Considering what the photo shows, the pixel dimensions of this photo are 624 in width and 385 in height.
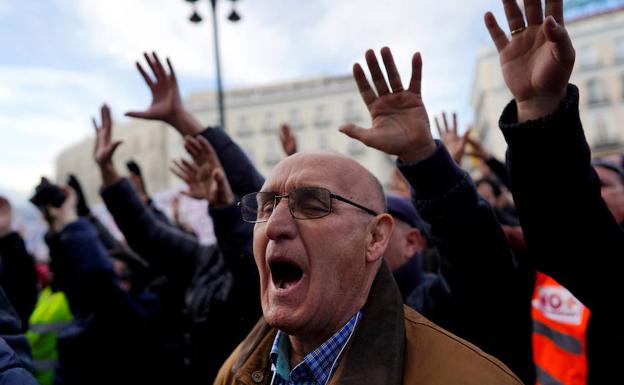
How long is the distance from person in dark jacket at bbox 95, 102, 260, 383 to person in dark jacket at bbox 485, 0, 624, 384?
153cm

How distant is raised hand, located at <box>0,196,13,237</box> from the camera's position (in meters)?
3.77

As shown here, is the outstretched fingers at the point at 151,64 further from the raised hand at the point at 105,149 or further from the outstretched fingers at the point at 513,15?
the outstretched fingers at the point at 513,15

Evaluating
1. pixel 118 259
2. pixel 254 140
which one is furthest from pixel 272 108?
pixel 118 259

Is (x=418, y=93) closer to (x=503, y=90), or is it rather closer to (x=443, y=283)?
(x=443, y=283)

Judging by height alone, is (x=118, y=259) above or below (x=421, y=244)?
below

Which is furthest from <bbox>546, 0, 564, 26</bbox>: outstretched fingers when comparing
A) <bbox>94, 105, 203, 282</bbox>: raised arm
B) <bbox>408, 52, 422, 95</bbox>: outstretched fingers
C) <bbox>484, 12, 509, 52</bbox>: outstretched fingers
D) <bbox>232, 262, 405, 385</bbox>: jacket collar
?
<bbox>94, 105, 203, 282</bbox>: raised arm

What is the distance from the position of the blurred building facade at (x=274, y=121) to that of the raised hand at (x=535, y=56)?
4152 cm

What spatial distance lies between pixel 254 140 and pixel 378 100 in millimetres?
45505

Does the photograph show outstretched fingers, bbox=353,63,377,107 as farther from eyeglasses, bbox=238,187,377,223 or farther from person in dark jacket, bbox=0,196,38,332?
person in dark jacket, bbox=0,196,38,332

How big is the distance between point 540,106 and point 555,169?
164 mm

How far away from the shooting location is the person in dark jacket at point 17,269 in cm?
368

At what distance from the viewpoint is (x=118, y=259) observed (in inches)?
188

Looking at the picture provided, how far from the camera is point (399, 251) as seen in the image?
2.63 metres

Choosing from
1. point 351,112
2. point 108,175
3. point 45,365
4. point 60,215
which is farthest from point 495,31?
point 351,112
